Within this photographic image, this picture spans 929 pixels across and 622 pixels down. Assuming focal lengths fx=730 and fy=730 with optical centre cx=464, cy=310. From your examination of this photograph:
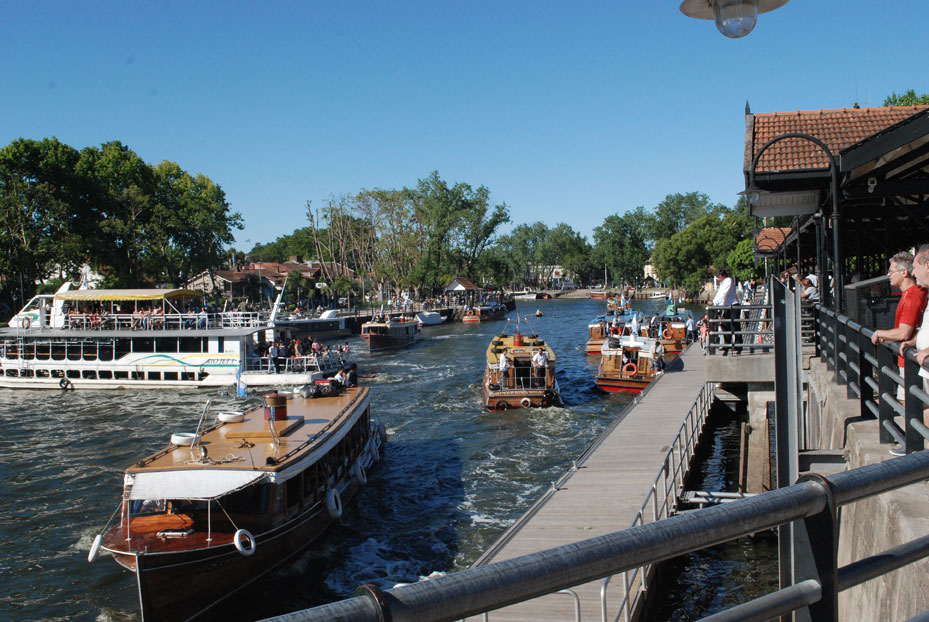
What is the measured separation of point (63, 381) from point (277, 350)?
11404mm

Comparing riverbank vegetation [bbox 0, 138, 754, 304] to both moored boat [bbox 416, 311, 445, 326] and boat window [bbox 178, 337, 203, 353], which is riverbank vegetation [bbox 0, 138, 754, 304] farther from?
boat window [bbox 178, 337, 203, 353]

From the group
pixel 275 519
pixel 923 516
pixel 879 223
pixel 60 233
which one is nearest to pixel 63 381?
pixel 60 233

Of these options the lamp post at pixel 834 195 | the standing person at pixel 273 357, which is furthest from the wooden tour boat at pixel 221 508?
the standing person at pixel 273 357

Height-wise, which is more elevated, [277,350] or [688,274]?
[688,274]

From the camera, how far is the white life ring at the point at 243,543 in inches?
470

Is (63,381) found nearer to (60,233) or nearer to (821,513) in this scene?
(60,233)

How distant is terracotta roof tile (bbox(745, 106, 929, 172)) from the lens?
49.3 ft

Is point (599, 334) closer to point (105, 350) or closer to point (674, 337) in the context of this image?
point (674, 337)

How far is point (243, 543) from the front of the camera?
485 inches

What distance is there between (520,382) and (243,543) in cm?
1735

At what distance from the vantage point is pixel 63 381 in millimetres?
37938

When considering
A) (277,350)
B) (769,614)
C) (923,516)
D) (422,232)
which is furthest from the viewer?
(422,232)

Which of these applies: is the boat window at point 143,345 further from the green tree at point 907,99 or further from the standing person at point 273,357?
the green tree at point 907,99

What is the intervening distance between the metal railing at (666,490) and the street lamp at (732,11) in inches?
136
